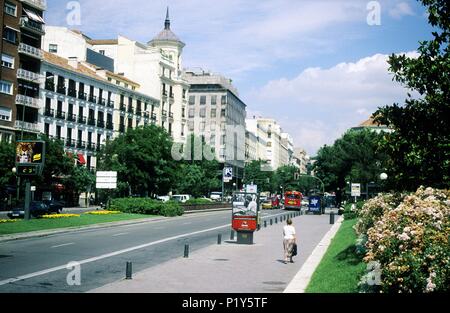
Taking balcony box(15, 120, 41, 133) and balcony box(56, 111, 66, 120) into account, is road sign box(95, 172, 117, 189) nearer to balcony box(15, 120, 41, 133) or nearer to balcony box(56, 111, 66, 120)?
balcony box(15, 120, 41, 133)

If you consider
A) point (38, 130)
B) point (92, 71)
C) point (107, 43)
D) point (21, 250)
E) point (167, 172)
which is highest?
point (107, 43)

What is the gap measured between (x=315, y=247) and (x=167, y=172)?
32617 millimetres

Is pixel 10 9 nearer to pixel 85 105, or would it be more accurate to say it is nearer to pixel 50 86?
pixel 50 86

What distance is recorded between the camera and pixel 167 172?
53.8m

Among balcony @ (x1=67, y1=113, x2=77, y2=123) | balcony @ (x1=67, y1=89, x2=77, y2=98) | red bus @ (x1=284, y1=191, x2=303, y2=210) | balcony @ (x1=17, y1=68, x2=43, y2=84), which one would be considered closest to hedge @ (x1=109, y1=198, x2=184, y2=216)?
balcony @ (x1=17, y1=68, x2=43, y2=84)

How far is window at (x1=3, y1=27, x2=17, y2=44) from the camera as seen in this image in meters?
53.7

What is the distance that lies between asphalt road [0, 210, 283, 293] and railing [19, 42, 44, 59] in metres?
33.7

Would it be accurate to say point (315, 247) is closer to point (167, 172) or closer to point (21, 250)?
point (21, 250)

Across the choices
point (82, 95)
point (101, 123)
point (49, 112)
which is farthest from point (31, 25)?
point (101, 123)

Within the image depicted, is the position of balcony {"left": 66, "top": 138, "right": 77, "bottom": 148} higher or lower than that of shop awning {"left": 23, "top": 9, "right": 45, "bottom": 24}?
lower

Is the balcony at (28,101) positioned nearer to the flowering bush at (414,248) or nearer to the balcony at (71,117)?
the balcony at (71,117)

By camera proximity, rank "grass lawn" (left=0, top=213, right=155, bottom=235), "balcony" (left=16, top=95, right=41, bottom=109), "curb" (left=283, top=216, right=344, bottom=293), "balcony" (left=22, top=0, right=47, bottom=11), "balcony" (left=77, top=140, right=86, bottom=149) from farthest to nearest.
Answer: "balcony" (left=77, top=140, right=86, bottom=149)
"balcony" (left=22, top=0, right=47, bottom=11)
"balcony" (left=16, top=95, right=41, bottom=109)
"grass lawn" (left=0, top=213, right=155, bottom=235)
"curb" (left=283, top=216, right=344, bottom=293)

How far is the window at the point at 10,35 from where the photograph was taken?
176 feet
